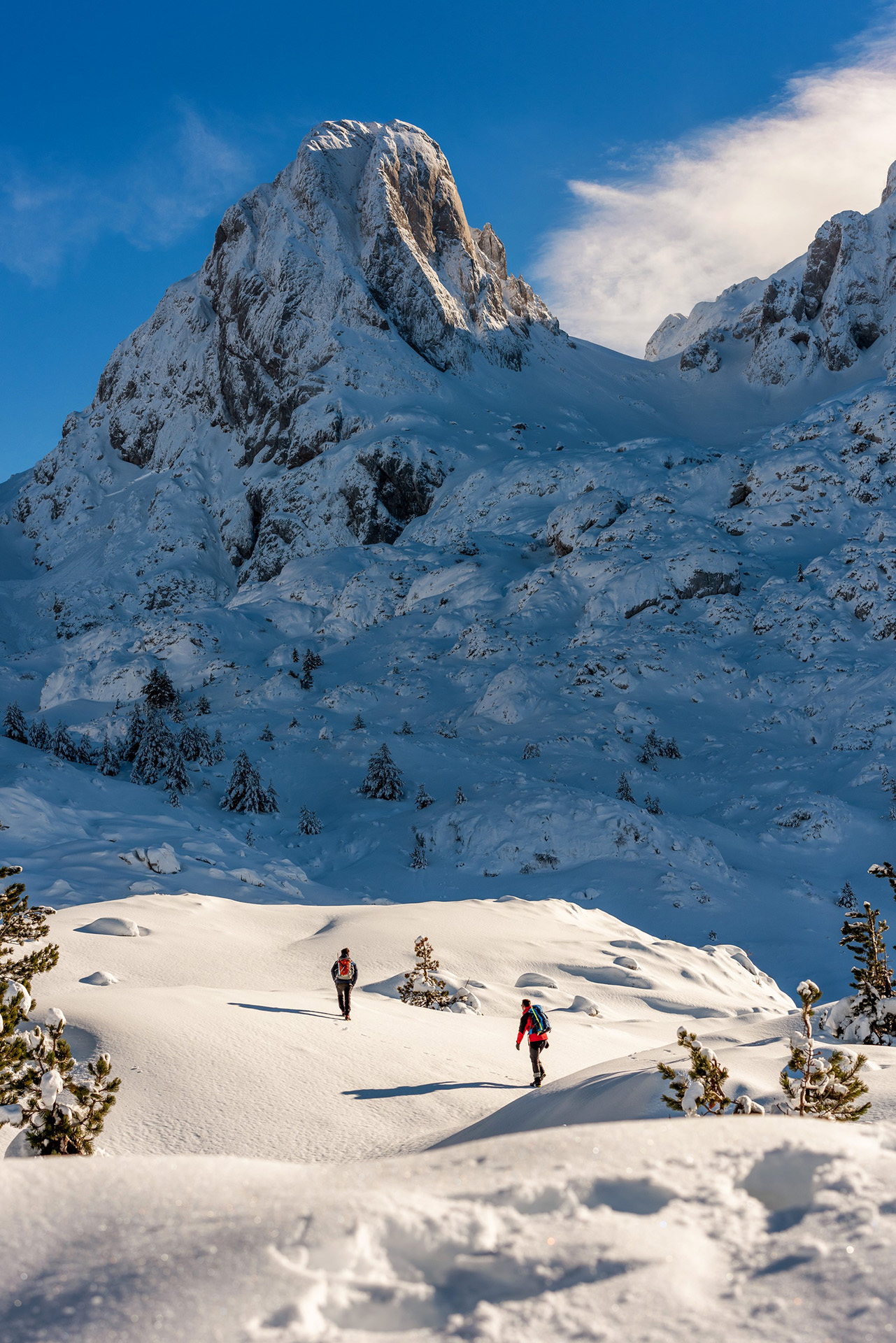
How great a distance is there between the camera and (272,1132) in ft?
19.1

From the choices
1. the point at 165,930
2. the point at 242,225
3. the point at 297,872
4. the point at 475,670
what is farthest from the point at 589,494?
the point at 242,225

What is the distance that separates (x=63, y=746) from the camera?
2806cm

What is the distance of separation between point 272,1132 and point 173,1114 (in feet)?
2.50

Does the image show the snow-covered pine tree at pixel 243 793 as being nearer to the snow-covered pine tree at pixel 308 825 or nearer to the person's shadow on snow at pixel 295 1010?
the snow-covered pine tree at pixel 308 825

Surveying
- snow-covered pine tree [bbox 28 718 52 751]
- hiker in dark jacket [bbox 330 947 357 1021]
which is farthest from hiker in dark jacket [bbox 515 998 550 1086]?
snow-covered pine tree [bbox 28 718 52 751]

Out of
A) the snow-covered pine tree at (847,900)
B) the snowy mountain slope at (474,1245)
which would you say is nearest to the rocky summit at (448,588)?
the snow-covered pine tree at (847,900)

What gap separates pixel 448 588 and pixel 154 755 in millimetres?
24188

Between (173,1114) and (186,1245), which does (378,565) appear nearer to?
(173,1114)

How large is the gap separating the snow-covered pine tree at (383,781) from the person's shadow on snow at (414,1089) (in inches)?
705

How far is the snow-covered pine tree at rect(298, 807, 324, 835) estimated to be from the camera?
23219mm

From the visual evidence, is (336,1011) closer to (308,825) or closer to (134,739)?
(308,825)

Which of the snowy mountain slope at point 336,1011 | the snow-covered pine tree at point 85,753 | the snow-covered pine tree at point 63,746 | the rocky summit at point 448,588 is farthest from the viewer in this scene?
the snow-covered pine tree at point 85,753

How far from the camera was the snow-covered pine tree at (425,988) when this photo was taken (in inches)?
435

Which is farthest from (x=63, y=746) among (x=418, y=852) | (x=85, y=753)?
(x=418, y=852)
